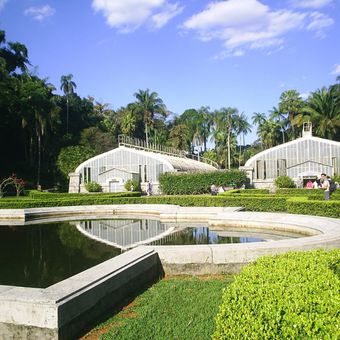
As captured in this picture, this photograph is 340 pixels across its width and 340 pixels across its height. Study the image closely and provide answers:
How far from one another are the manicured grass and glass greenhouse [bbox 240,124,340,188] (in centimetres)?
2966

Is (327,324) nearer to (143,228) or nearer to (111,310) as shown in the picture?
(111,310)

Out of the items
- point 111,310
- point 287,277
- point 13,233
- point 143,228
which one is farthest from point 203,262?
point 13,233

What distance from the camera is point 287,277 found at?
4.28 meters

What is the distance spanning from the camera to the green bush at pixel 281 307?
10.9 feet

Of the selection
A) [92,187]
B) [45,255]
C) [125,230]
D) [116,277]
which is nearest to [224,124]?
[92,187]

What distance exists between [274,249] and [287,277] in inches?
144

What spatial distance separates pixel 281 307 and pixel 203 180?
30.5 metres

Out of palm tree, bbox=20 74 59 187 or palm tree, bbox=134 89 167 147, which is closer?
palm tree, bbox=20 74 59 187

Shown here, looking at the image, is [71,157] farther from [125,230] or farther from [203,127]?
[125,230]

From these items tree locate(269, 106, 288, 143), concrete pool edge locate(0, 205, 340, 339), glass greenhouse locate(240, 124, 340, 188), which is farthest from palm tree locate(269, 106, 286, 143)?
concrete pool edge locate(0, 205, 340, 339)

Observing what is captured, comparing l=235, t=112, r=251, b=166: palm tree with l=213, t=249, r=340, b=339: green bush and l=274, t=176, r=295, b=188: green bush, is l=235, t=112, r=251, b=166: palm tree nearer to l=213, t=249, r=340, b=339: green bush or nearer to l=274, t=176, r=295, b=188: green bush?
l=274, t=176, r=295, b=188: green bush

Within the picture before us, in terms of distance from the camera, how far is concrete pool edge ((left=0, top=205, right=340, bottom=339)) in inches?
175

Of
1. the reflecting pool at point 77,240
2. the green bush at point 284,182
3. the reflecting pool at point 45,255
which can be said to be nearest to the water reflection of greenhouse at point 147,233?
the reflecting pool at point 77,240

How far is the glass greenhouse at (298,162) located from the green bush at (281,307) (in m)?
31.5
